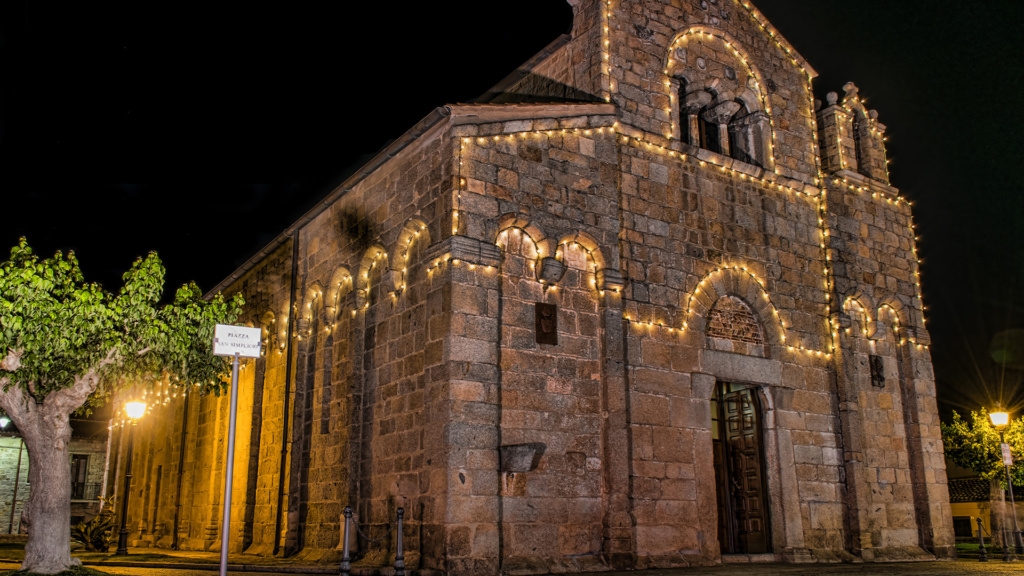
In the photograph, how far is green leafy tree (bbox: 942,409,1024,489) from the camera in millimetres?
24203

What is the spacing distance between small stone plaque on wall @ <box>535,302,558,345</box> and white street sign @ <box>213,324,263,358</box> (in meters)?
4.55

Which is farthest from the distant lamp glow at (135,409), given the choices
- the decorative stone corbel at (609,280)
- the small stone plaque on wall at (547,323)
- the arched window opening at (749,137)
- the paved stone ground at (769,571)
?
the arched window opening at (749,137)

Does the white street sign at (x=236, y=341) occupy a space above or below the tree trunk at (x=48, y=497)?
above

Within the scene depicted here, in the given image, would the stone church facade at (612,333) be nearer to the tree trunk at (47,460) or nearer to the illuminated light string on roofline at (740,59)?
the illuminated light string on roofline at (740,59)

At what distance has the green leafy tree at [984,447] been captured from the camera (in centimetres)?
2420

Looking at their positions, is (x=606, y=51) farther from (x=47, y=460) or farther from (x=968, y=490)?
(x=968, y=490)

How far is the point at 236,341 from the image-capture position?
26.8 ft

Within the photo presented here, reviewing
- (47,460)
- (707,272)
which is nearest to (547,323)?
(707,272)

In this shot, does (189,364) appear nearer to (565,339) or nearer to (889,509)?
(565,339)

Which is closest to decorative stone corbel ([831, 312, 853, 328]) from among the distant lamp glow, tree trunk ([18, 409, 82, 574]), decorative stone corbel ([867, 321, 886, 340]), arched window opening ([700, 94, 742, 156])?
decorative stone corbel ([867, 321, 886, 340])

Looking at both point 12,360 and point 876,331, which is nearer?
point 12,360

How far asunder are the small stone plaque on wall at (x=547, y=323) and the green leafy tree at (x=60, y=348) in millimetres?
4635

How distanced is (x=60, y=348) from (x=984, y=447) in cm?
2476

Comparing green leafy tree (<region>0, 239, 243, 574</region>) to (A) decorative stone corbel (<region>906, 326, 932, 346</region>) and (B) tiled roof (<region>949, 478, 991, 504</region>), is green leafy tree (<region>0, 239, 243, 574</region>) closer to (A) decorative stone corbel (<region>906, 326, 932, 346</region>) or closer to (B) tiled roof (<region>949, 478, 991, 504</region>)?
(A) decorative stone corbel (<region>906, 326, 932, 346</region>)
